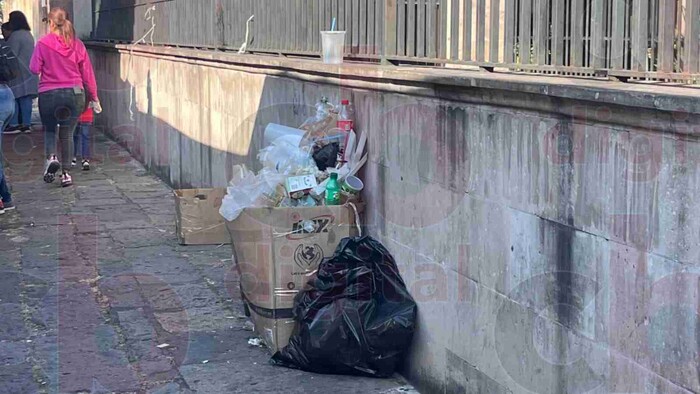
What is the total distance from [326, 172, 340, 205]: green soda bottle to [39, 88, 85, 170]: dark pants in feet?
21.0

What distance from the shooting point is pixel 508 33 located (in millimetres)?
4582

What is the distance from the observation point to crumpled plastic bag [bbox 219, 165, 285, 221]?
227 inches

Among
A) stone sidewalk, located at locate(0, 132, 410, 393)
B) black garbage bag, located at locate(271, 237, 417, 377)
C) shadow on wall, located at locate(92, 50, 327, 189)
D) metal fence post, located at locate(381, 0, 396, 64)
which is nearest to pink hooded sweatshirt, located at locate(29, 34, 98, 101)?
A: shadow on wall, located at locate(92, 50, 327, 189)

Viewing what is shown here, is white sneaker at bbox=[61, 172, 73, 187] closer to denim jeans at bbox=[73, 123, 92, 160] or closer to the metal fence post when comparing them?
denim jeans at bbox=[73, 123, 92, 160]

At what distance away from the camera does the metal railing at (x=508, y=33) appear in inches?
139

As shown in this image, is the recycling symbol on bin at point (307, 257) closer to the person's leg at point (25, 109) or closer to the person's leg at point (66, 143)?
the person's leg at point (66, 143)

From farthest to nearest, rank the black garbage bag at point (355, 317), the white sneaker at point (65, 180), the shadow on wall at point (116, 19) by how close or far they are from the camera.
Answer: the shadow on wall at point (116, 19) → the white sneaker at point (65, 180) → the black garbage bag at point (355, 317)

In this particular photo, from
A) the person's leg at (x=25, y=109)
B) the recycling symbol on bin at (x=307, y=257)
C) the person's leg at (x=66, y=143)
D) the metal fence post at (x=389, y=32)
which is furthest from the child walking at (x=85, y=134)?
the recycling symbol on bin at (x=307, y=257)

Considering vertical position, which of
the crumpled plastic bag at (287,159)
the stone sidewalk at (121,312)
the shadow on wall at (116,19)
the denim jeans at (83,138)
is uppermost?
the shadow on wall at (116,19)

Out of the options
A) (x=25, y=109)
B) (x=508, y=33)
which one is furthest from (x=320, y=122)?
(x=25, y=109)

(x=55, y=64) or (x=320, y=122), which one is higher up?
(x=55, y=64)

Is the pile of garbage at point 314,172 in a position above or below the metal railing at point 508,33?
below

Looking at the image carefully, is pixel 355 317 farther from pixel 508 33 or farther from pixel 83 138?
pixel 83 138

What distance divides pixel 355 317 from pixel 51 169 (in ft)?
23.3
